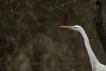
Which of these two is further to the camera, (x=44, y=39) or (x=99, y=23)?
(x=44, y=39)

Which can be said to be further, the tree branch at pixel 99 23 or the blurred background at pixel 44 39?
the blurred background at pixel 44 39

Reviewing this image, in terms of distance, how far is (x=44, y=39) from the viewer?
10281 mm

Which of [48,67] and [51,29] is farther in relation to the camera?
[51,29]

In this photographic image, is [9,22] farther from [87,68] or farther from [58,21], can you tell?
[87,68]

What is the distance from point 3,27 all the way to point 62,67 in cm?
186

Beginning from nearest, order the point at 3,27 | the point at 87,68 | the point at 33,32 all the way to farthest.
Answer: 1. the point at 87,68
2. the point at 3,27
3. the point at 33,32

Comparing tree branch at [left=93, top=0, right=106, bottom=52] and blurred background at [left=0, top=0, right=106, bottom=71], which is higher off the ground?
tree branch at [left=93, top=0, right=106, bottom=52]

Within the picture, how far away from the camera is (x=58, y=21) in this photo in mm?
10773

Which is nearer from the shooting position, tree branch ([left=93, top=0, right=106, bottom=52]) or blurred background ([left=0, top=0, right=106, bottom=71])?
tree branch ([left=93, top=0, right=106, bottom=52])

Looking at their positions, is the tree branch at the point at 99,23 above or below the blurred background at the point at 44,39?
above

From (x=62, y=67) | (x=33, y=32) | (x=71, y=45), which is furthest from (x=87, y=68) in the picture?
(x=33, y=32)

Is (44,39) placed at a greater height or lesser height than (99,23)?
lesser

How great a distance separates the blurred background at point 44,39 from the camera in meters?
9.48

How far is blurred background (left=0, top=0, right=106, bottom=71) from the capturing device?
9.48m
